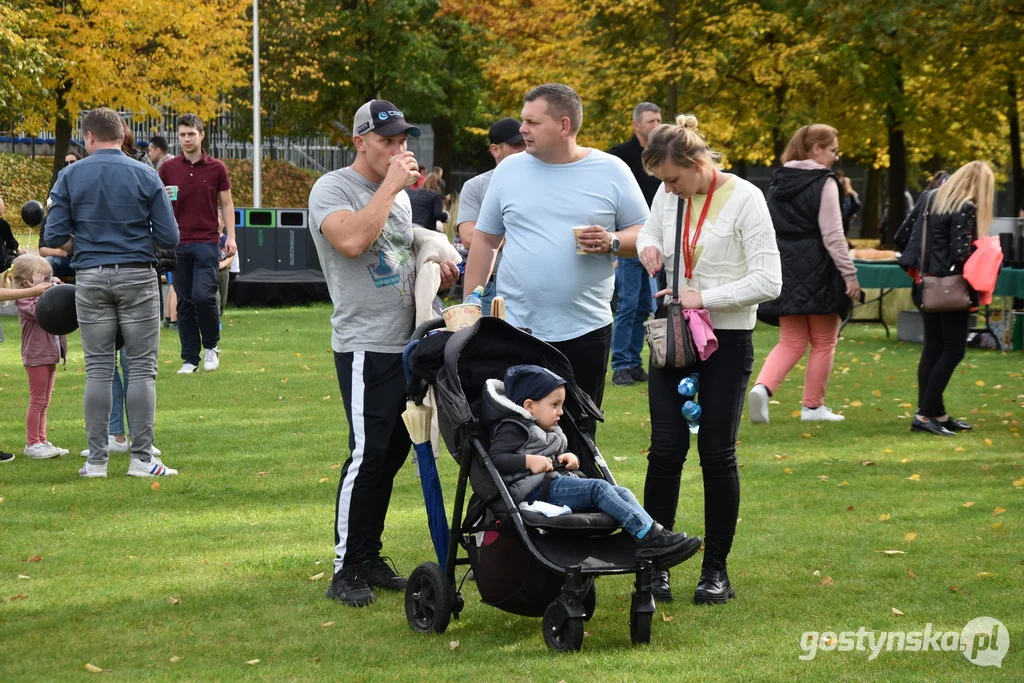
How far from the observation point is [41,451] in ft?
30.6

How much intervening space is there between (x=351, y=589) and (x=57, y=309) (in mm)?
3545

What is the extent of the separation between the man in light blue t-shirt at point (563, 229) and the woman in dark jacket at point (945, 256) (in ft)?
15.7

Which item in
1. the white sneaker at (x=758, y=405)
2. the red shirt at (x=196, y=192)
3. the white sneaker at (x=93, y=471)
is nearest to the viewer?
the white sneaker at (x=93, y=471)

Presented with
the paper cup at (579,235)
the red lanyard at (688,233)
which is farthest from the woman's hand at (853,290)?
the paper cup at (579,235)

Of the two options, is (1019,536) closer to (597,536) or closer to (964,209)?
(597,536)

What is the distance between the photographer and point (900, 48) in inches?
977

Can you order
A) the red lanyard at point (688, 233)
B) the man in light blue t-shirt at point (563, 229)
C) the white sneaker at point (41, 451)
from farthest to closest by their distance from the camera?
the white sneaker at point (41, 451), the man in light blue t-shirt at point (563, 229), the red lanyard at point (688, 233)

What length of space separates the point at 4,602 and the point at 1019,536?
4.94 metres

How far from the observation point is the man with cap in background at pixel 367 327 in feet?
19.4

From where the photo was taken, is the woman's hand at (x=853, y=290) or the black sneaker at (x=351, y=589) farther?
the woman's hand at (x=853, y=290)

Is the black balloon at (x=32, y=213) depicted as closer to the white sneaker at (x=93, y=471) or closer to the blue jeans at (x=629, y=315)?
the white sneaker at (x=93, y=471)

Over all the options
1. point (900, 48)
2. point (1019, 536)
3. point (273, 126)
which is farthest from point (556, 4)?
point (1019, 536)

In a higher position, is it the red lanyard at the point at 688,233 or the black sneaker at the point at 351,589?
the red lanyard at the point at 688,233

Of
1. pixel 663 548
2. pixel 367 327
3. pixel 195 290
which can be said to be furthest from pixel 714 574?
pixel 195 290
